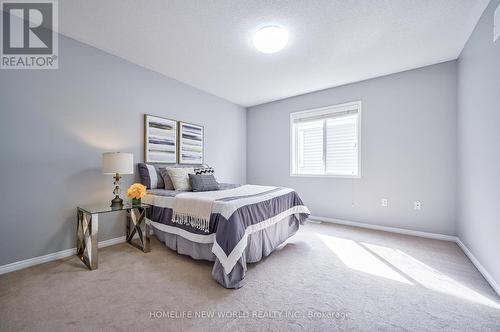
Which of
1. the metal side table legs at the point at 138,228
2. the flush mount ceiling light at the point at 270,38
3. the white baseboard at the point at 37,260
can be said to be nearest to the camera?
the white baseboard at the point at 37,260

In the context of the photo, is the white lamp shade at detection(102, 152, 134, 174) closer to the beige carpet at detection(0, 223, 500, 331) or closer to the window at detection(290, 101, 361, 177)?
the beige carpet at detection(0, 223, 500, 331)

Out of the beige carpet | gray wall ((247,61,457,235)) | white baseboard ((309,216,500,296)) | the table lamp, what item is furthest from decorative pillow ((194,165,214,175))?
white baseboard ((309,216,500,296))

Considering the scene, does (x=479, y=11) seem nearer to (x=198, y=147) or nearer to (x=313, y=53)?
(x=313, y=53)

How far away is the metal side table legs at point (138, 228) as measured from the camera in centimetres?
258

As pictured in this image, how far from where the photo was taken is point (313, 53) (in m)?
2.79

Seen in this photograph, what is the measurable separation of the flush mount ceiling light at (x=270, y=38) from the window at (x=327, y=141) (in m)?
2.05

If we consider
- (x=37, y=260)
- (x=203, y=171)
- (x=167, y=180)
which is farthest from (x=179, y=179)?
(x=37, y=260)

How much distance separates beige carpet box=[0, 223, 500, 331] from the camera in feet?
4.67

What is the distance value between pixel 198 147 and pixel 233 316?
3.03 metres

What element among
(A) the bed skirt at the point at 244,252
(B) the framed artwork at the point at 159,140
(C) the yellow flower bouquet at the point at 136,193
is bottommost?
(A) the bed skirt at the point at 244,252

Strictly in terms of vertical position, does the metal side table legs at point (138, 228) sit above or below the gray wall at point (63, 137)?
below

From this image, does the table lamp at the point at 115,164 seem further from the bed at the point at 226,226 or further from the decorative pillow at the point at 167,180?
the decorative pillow at the point at 167,180

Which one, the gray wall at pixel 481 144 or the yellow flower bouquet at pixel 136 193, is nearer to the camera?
the gray wall at pixel 481 144

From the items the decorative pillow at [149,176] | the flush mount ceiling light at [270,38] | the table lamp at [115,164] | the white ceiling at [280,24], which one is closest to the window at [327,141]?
the white ceiling at [280,24]
